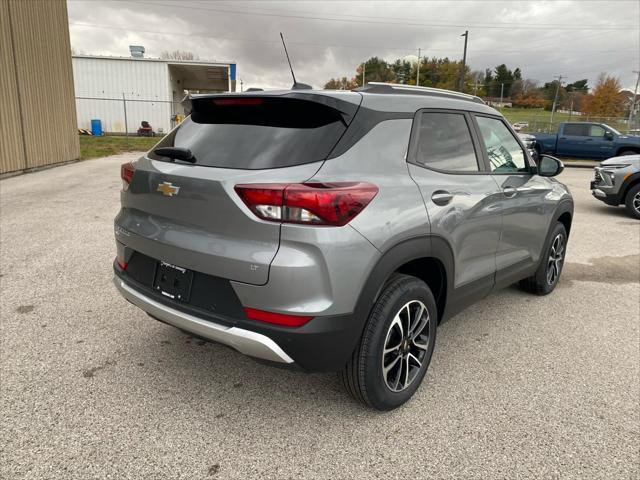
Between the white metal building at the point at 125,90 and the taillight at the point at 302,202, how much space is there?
2892 cm

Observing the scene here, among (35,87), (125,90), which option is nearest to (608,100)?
(125,90)

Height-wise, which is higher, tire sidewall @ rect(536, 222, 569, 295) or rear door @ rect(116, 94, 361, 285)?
rear door @ rect(116, 94, 361, 285)

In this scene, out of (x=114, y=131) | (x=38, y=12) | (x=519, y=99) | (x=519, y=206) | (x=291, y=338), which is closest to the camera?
(x=291, y=338)

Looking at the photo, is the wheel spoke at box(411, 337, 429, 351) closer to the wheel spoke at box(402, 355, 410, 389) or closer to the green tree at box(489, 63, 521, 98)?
the wheel spoke at box(402, 355, 410, 389)

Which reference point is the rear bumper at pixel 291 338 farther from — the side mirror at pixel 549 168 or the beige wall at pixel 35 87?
the beige wall at pixel 35 87

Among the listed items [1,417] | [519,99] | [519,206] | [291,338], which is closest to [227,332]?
[291,338]

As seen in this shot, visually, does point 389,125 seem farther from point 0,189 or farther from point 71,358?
point 0,189

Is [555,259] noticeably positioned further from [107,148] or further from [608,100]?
[608,100]

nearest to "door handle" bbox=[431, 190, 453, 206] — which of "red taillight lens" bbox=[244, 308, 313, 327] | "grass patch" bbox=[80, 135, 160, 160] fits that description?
"red taillight lens" bbox=[244, 308, 313, 327]

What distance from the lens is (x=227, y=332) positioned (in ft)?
7.48

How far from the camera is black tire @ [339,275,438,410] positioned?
247 centimetres

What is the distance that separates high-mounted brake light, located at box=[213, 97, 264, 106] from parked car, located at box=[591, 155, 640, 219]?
888cm

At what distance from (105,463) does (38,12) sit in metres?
14.9

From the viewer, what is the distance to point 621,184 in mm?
9062
